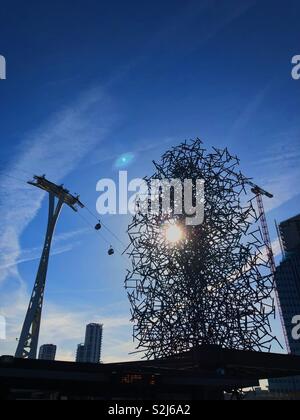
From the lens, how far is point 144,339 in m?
29.5

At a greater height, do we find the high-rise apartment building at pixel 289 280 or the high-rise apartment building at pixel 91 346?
the high-rise apartment building at pixel 289 280

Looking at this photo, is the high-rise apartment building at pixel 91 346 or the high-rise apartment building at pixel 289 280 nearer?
the high-rise apartment building at pixel 289 280

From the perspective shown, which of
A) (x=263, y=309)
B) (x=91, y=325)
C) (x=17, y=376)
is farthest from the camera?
(x=91, y=325)

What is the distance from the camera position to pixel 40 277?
41.4 metres

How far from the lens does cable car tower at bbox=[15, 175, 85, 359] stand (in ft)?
125

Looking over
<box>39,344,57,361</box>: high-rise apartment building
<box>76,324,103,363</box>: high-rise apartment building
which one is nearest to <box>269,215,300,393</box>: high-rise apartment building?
<box>76,324,103,363</box>: high-rise apartment building

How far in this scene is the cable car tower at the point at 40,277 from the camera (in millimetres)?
38250

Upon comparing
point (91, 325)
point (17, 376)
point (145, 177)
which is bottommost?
point (17, 376)

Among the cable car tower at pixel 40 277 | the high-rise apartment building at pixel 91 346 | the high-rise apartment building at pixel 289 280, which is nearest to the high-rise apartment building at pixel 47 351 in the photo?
the high-rise apartment building at pixel 91 346

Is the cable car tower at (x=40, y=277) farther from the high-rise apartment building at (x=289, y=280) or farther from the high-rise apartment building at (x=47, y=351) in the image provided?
the high-rise apartment building at (x=47, y=351)

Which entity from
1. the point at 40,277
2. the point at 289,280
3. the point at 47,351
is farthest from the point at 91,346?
the point at 40,277

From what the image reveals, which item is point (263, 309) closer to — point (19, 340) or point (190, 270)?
point (190, 270)
